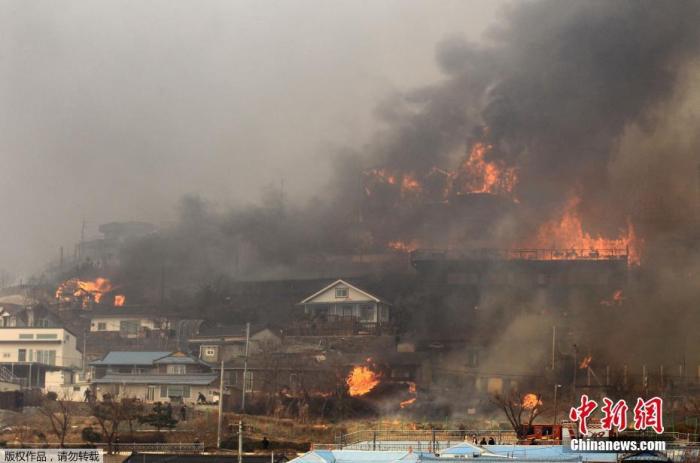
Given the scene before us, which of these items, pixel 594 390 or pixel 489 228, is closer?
pixel 594 390

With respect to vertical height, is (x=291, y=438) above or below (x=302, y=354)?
below

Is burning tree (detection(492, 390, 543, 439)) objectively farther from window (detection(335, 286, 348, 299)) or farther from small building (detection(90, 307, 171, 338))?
small building (detection(90, 307, 171, 338))

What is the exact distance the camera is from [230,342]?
70562 mm

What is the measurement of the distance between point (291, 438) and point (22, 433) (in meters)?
13.9

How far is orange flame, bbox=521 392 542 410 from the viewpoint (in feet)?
193

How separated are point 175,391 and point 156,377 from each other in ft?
5.06

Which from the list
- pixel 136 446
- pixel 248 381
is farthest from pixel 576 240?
pixel 136 446

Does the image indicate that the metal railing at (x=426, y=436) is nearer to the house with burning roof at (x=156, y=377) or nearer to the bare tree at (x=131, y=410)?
the bare tree at (x=131, y=410)

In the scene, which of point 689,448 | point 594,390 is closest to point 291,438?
point 594,390

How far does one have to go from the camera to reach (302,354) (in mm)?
68000

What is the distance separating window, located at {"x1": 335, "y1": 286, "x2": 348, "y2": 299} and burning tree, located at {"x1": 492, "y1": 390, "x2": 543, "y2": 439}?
1335 centimetres

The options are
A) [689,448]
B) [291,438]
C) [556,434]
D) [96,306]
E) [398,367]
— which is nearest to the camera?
[689,448]

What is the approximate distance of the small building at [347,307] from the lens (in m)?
70.1

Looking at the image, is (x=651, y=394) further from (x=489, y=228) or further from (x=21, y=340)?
(x=21, y=340)
